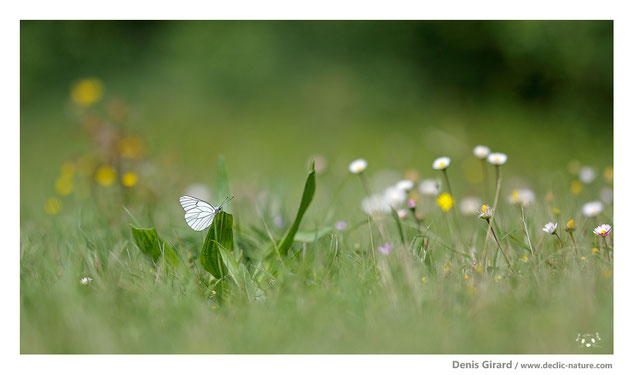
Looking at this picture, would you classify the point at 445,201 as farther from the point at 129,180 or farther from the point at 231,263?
the point at 129,180

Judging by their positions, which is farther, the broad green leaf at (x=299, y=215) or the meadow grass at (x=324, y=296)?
the broad green leaf at (x=299, y=215)

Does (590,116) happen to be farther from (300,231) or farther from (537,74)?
(300,231)

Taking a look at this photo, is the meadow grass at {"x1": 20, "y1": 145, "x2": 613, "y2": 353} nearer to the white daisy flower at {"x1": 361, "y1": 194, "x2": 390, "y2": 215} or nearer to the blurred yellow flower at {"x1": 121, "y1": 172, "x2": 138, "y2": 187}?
the white daisy flower at {"x1": 361, "y1": 194, "x2": 390, "y2": 215}

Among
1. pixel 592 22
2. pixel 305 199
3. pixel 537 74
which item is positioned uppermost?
pixel 592 22

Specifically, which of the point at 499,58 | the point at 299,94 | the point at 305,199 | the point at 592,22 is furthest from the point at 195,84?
the point at 305,199

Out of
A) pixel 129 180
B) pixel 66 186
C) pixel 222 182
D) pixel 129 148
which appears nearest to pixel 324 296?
pixel 222 182

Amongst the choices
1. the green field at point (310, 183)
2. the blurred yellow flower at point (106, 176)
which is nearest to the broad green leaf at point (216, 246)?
the green field at point (310, 183)

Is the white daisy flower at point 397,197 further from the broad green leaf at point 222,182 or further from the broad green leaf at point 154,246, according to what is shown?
the broad green leaf at point 154,246
